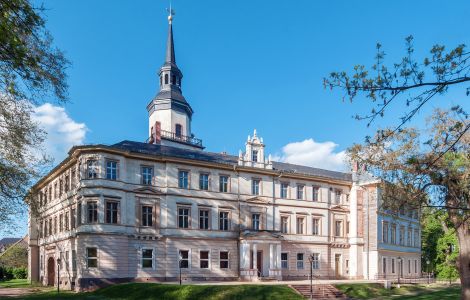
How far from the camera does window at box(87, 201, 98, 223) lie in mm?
34812

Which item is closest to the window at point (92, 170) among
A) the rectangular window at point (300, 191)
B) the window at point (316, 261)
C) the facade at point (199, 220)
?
the facade at point (199, 220)

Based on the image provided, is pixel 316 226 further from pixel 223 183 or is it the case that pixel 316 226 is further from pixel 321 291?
pixel 321 291

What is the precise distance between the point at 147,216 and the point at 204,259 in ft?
20.0

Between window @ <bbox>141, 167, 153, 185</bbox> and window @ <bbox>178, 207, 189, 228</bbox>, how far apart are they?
3467mm

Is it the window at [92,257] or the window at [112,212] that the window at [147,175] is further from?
the window at [92,257]

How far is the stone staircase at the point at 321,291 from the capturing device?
32175mm

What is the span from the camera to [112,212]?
35.4 m

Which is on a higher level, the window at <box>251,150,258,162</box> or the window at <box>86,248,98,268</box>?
the window at <box>251,150,258,162</box>

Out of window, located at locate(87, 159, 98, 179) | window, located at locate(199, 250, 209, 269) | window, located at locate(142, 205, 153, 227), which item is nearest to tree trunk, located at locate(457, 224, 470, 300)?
window, located at locate(199, 250, 209, 269)

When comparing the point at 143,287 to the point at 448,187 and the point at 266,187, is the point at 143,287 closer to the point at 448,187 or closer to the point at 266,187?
the point at 266,187

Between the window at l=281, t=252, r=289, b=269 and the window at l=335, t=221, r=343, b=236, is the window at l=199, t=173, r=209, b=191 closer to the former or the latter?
the window at l=281, t=252, r=289, b=269

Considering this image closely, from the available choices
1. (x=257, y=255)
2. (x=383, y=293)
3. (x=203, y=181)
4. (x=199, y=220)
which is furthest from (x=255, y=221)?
(x=383, y=293)

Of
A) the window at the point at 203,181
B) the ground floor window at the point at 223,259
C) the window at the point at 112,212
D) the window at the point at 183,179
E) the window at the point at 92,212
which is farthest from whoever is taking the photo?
the window at the point at 203,181

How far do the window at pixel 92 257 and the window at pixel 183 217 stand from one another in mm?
7044
